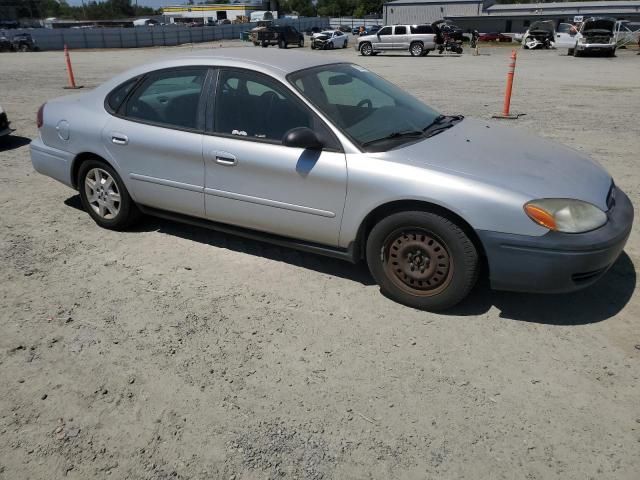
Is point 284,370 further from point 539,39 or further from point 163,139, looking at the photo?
point 539,39

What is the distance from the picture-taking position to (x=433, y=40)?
30406 millimetres

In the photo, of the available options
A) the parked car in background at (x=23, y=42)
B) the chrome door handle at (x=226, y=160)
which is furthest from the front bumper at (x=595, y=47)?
the parked car in background at (x=23, y=42)

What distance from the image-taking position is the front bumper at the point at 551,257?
3102 mm

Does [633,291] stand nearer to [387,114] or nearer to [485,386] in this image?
[485,386]

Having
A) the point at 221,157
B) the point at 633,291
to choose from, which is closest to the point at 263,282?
the point at 221,157

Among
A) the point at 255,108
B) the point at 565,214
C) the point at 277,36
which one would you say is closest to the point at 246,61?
the point at 255,108

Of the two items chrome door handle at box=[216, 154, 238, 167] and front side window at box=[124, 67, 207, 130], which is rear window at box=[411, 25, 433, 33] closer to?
front side window at box=[124, 67, 207, 130]

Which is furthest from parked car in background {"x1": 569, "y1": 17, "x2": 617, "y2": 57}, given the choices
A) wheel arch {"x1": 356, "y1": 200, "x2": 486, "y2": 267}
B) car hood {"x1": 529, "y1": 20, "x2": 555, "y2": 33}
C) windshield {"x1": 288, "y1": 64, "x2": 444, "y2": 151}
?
wheel arch {"x1": 356, "y1": 200, "x2": 486, "y2": 267}

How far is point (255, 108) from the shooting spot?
3969 mm

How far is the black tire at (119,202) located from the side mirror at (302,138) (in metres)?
1.85

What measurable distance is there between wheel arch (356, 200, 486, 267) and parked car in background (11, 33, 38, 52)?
137ft

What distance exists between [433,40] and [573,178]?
29456mm

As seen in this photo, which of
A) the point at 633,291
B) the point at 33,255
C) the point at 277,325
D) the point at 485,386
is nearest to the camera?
the point at 485,386

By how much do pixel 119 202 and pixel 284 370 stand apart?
2.59m
